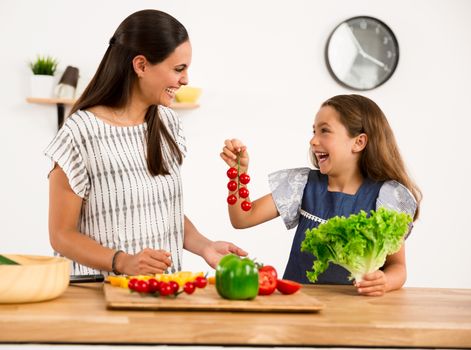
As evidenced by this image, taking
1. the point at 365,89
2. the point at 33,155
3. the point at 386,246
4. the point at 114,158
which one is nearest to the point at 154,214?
the point at 114,158

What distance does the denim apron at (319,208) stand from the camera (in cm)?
254

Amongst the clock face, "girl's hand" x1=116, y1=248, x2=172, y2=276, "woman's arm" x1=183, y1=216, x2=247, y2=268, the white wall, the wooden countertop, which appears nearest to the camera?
the wooden countertop

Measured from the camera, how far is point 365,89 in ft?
16.3

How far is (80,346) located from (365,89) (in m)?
3.76

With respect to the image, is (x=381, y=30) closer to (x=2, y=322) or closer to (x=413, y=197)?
(x=413, y=197)

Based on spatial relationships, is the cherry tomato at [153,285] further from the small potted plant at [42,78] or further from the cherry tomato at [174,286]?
the small potted plant at [42,78]

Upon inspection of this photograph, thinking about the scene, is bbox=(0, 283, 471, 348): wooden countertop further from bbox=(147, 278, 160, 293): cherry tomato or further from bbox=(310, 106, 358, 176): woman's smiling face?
bbox=(310, 106, 358, 176): woman's smiling face

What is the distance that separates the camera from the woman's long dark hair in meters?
2.34

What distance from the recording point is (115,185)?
7.63 feet

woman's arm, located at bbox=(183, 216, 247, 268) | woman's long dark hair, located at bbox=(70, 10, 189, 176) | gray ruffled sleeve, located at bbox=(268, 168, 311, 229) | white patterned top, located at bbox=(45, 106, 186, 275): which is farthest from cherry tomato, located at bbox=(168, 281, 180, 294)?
gray ruffled sleeve, located at bbox=(268, 168, 311, 229)

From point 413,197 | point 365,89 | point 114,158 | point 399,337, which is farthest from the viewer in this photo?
point 365,89

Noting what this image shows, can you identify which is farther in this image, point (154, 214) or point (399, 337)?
point (154, 214)

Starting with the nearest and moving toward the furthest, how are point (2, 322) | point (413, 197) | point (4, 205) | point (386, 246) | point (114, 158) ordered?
point (2, 322), point (386, 246), point (114, 158), point (413, 197), point (4, 205)

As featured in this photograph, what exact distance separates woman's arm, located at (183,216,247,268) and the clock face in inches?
105
